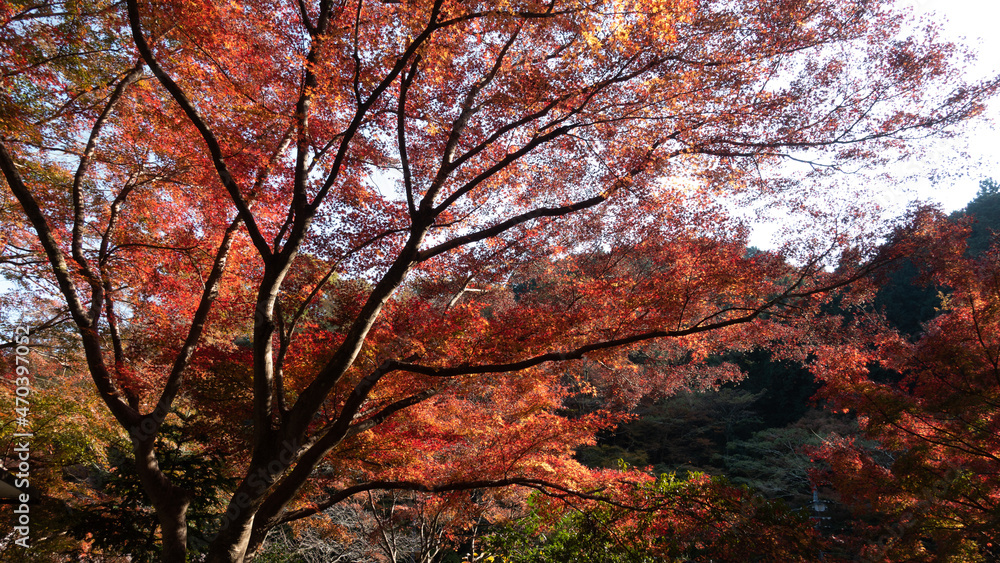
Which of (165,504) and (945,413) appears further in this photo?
(945,413)

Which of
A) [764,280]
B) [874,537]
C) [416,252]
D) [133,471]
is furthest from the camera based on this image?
[874,537]

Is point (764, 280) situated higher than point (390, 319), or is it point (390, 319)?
point (390, 319)

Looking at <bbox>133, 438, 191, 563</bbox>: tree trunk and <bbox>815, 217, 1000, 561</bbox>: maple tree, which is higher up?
<bbox>133, 438, 191, 563</bbox>: tree trunk

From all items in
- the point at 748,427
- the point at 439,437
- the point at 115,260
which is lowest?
the point at 748,427

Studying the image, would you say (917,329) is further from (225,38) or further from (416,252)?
(225,38)

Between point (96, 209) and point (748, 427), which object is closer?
point (96, 209)

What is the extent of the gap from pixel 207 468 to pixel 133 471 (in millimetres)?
1062

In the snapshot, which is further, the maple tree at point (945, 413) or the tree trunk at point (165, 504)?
the maple tree at point (945, 413)

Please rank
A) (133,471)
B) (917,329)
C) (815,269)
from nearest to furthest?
(815,269) → (133,471) → (917,329)

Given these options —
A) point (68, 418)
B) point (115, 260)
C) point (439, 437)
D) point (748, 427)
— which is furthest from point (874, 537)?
point (68, 418)

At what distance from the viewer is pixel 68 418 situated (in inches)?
281

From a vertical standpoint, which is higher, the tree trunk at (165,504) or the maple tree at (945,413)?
the tree trunk at (165,504)

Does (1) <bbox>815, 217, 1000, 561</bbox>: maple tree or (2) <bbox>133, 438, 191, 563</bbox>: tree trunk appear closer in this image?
(2) <bbox>133, 438, 191, 563</bbox>: tree trunk

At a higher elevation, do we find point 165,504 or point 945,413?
point 165,504
